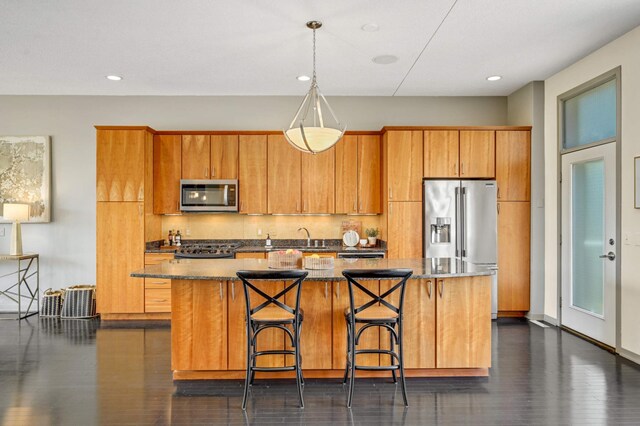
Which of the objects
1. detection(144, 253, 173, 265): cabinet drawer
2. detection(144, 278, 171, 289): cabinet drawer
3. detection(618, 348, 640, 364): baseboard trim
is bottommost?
detection(618, 348, 640, 364): baseboard trim

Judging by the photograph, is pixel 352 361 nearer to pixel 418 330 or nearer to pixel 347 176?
pixel 418 330

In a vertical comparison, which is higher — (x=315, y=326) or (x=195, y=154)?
(x=195, y=154)

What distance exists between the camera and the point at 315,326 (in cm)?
325

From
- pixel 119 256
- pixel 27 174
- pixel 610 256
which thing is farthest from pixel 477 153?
pixel 27 174

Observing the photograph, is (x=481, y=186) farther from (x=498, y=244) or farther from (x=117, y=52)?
(x=117, y=52)

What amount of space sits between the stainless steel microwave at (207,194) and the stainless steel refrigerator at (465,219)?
258 cm

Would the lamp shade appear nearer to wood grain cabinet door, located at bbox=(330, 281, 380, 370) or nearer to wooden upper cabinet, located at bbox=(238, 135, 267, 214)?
wooden upper cabinet, located at bbox=(238, 135, 267, 214)

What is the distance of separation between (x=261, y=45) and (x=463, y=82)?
2.72 meters

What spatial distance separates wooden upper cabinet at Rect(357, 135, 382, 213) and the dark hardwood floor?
2.49m

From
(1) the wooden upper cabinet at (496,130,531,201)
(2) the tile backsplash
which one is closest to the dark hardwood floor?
(1) the wooden upper cabinet at (496,130,531,201)

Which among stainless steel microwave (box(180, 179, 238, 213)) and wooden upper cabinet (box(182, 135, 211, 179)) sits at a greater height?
wooden upper cabinet (box(182, 135, 211, 179))

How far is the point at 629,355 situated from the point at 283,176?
4244 millimetres

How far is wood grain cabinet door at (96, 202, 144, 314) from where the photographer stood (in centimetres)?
522

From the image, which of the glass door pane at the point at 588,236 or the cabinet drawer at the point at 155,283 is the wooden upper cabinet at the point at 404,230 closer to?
the glass door pane at the point at 588,236
